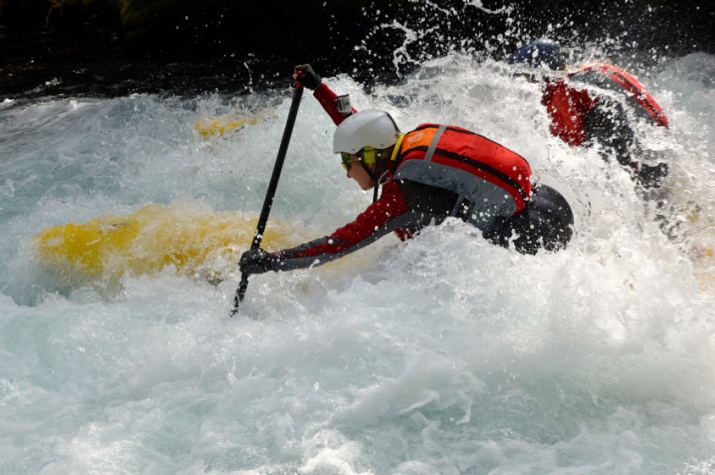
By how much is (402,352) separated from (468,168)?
43.7 inches

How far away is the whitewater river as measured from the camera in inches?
115

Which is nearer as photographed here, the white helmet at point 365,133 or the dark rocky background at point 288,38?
the white helmet at point 365,133

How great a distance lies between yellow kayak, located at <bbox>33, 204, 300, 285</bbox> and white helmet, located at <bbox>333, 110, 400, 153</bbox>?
1.35m

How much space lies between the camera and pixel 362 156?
365 cm

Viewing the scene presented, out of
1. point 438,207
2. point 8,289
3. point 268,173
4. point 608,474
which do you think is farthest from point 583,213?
point 8,289

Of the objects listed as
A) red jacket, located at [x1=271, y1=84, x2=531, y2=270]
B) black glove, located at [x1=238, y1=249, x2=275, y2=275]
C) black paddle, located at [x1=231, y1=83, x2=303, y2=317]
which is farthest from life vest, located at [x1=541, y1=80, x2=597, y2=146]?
black glove, located at [x1=238, y1=249, x2=275, y2=275]

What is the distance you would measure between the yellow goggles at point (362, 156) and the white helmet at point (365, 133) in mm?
25

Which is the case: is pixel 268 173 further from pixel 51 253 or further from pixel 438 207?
pixel 438 207

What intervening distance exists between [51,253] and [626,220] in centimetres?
427

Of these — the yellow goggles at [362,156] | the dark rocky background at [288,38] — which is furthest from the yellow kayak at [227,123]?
the yellow goggles at [362,156]

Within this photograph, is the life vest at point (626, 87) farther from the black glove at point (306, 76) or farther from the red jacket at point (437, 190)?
the black glove at point (306, 76)

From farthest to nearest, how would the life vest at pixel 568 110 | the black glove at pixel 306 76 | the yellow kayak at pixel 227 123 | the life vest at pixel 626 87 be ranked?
the yellow kayak at pixel 227 123 < the life vest at pixel 568 110 < the life vest at pixel 626 87 < the black glove at pixel 306 76

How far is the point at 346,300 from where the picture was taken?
154 inches

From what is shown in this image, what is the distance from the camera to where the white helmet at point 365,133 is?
3.59m
